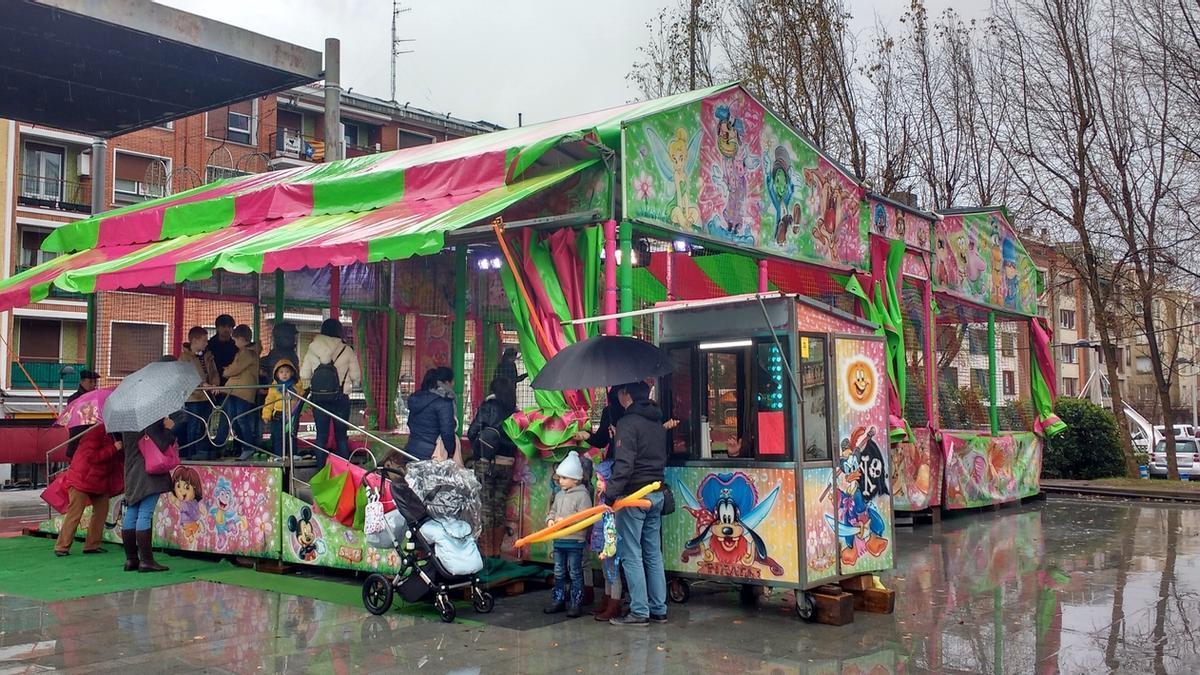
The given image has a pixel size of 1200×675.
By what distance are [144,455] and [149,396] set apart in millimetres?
635

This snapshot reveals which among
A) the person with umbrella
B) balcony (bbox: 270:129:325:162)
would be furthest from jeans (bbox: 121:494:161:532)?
balcony (bbox: 270:129:325:162)

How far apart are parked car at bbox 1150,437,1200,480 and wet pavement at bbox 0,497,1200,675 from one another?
71.1 feet

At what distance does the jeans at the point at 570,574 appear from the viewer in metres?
8.01

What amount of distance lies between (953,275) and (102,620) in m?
12.7

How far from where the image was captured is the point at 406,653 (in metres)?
6.76

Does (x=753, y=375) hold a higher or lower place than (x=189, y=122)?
lower

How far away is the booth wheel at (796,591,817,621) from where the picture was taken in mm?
7703

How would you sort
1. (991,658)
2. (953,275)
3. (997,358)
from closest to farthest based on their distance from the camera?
(991,658)
(953,275)
(997,358)

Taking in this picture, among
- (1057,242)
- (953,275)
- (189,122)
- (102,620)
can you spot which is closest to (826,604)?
(102,620)

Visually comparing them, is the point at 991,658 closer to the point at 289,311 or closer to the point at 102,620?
the point at 102,620

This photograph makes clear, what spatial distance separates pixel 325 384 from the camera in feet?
35.2

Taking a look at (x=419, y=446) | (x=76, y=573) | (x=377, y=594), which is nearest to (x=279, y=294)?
(x=76, y=573)

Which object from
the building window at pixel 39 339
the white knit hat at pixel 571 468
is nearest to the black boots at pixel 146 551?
the white knit hat at pixel 571 468

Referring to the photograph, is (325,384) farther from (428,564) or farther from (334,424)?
(428,564)
